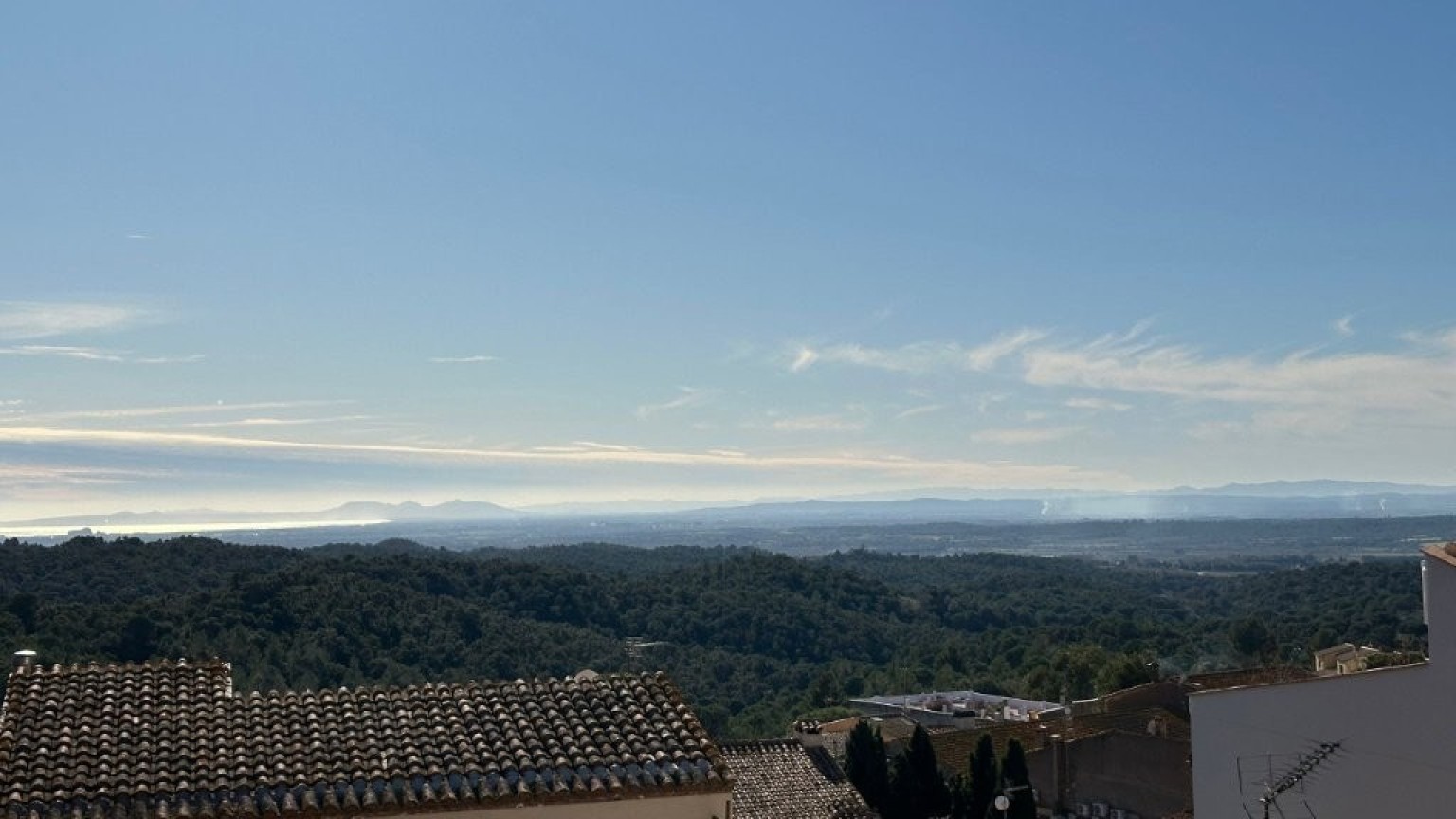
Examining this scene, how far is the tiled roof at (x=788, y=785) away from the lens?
19500 millimetres

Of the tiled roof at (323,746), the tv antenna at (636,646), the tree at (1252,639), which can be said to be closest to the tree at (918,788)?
the tiled roof at (323,746)

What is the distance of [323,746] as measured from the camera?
757 cm

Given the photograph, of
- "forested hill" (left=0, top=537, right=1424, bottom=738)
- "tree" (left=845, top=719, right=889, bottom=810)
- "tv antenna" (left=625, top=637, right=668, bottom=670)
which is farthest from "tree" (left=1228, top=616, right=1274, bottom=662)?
"tree" (left=845, top=719, right=889, bottom=810)

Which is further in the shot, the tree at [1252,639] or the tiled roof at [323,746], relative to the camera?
the tree at [1252,639]

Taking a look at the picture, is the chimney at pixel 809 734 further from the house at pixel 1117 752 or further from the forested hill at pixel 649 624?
the forested hill at pixel 649 624

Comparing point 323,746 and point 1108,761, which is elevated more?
A: point 323,746

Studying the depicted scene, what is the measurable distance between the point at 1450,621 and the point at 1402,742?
3.06ft

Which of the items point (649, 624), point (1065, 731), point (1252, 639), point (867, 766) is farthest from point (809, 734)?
point (649, 624)

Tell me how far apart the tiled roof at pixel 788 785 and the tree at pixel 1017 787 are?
252 centimetres

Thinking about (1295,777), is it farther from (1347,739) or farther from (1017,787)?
(1017,787)

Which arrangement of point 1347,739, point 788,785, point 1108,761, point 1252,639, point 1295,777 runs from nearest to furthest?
1. point 1295,777
2. point 1347,739
3. point 788,785
4. point 1108,761
5. point 1252,639

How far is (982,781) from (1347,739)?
13.5 metres

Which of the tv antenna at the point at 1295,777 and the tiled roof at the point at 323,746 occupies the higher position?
the tiled roof at the point at 323,746

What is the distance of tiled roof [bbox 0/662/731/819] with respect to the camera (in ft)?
→ 23.1
